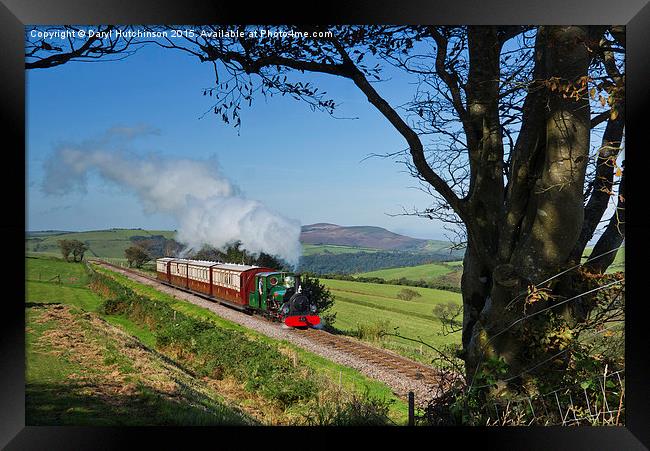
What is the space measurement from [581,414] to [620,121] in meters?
2.54

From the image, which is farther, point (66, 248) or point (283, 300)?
point (283, 300)

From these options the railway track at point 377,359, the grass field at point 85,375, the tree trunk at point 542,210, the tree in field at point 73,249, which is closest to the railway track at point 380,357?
the railway track at point 377,359

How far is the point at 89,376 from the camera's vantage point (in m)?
3.87

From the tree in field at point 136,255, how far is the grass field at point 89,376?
25cm

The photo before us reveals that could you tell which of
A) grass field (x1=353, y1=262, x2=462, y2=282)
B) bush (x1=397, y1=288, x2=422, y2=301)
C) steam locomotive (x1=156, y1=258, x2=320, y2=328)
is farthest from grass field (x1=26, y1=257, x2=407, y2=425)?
grass field (x1=353, y1=262, x2=462, y2=282)

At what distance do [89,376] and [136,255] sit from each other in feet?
3.63

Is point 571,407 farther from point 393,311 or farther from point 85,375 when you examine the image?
point 85,375

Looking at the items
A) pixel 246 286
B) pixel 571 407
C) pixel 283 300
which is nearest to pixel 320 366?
pixel 283 300

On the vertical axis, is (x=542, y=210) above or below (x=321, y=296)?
above

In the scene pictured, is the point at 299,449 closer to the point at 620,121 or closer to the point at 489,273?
the point at 489,273

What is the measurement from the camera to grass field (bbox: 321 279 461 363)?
4270 millimetres
